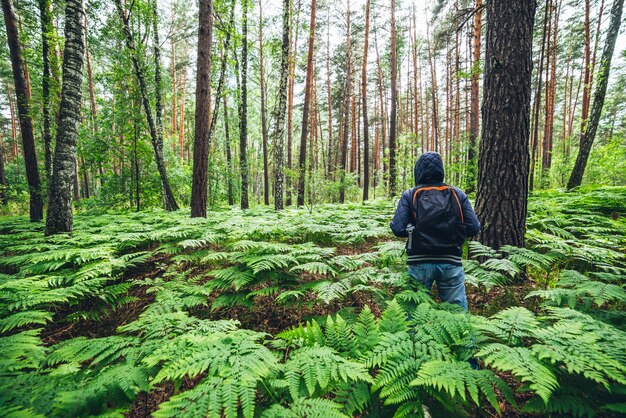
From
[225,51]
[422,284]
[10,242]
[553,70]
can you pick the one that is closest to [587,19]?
[553,70]

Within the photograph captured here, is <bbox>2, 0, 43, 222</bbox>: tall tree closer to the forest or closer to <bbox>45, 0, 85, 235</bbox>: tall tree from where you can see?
the forest

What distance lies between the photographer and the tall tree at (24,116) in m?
8.88

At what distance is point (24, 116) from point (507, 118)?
48.5 feet

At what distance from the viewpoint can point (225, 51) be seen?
12414 millimetres

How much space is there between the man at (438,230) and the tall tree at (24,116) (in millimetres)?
13264

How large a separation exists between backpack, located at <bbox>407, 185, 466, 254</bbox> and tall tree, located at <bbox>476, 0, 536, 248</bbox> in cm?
175

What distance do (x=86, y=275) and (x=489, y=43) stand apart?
691 centimetres

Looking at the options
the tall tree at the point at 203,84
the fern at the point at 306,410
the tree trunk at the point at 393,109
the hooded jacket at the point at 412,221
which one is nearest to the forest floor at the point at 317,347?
the fern at the point at 306,410

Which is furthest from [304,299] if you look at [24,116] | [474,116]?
[474,116]

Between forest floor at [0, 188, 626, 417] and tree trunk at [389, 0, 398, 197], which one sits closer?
forest floor at [0, 188, 626, 417]

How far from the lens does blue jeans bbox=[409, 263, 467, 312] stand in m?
2.79

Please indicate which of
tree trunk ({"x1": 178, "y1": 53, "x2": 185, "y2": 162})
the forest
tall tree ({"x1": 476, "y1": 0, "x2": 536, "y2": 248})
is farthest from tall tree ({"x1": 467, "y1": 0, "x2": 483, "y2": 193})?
tree trunk ({"x1": 178, "y1": 53, "x2": 185, "y2": 162})

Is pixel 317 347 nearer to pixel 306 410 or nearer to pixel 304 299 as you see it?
pixel 306 410

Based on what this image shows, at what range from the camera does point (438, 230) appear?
2.73m
